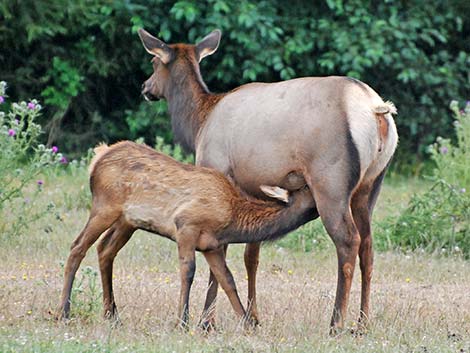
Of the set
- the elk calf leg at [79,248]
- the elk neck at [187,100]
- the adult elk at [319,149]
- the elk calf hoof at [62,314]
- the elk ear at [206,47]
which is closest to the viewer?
the adult elk at [319,149]

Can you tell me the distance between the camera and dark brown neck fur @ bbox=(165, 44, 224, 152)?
29.3ft

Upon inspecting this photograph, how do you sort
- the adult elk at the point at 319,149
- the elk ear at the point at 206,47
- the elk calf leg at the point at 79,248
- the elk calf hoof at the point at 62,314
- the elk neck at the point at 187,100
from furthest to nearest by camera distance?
the elk ear at the point at 206,47
the elk neck at the point at 187,100
the elk calf leg at the point at 79,248
the elk calf hoof at the point at 62,314
the adult elk at the point at 319,149

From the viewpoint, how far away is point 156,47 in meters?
9.07

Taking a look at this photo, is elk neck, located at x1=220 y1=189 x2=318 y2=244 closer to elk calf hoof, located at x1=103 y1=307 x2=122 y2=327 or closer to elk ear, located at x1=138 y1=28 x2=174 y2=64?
elk calf hoof, located at x1=103 y1=307 x2=122 y2=327

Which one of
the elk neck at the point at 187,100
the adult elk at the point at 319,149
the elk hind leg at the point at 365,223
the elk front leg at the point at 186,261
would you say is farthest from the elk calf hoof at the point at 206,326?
the elk neck at the point at 187,100

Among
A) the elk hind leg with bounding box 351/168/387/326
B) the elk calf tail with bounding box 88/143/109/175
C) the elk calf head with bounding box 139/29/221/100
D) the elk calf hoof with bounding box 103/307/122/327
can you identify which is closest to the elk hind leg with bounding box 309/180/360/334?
the elk hind leg with bounding box 351/168/387/326

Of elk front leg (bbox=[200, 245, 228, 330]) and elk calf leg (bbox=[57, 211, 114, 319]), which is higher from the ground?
elk calf leg (bbox=[57, 211, 114, 319])

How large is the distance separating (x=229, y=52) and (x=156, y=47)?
7.06 meters

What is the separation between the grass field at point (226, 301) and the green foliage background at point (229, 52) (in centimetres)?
431

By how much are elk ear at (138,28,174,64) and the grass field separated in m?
1.87

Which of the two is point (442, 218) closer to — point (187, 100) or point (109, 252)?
point (187, 100)

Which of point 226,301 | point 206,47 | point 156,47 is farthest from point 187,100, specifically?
point 226,301

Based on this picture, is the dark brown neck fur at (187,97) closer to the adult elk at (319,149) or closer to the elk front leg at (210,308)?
the adult elk at (319,149)

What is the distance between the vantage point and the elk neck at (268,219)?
24.2ft
